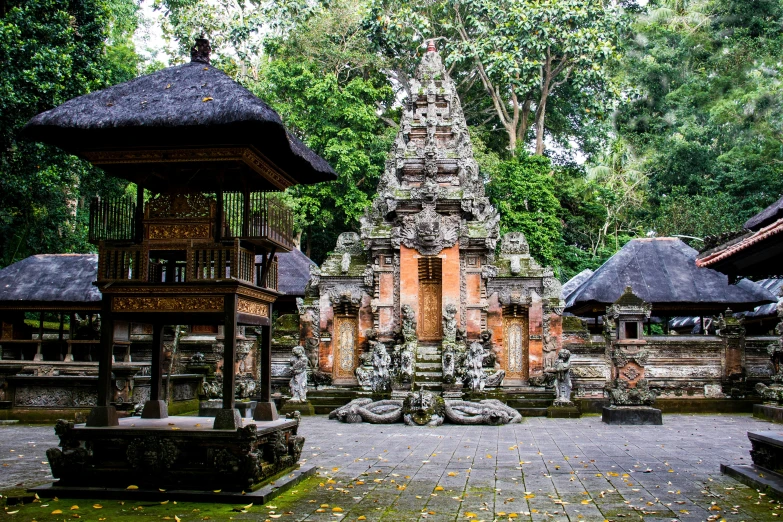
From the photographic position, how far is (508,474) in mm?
9195

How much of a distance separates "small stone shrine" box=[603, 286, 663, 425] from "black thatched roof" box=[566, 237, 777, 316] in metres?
3.85

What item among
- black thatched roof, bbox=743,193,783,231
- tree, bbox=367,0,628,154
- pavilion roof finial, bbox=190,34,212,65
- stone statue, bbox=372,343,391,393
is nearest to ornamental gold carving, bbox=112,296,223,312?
pavilion roof finial, bbox=190,34,212,65

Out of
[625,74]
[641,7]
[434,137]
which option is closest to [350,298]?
[434,137]

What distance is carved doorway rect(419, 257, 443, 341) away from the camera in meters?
20.4

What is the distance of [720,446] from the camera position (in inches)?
473

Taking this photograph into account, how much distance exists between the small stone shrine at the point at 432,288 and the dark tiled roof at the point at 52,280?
5733 millimetres

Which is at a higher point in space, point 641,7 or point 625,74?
point 641,7

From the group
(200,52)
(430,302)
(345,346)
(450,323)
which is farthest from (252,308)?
(430,302)

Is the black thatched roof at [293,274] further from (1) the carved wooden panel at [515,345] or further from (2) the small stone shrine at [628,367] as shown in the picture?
(2) the small stone shrine at [628,367]

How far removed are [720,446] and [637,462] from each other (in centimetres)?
272

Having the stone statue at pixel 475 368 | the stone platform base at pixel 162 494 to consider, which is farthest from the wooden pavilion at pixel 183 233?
the stone statue at pixel 475 368

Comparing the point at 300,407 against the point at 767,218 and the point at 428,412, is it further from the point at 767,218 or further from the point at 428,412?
the point at 767,218

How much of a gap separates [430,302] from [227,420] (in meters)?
13.0

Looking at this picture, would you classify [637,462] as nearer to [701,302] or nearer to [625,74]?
[701,302]
